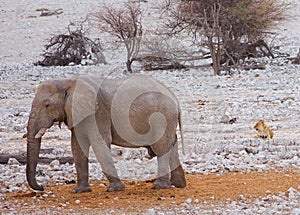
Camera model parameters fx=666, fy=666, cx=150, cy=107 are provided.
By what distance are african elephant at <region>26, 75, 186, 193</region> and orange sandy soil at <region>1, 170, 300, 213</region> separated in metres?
0.16

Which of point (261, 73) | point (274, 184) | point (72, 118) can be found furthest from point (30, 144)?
point (261, 73)

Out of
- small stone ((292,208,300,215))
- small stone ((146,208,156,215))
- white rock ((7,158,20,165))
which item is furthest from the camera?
white rock ((7,158,20,165))

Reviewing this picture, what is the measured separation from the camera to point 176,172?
6.22m

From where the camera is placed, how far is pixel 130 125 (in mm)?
6125

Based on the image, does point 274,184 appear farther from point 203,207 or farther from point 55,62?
point 55,62

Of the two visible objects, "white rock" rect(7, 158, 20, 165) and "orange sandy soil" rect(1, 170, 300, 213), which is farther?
"white rock" rect(7, 158, 20, 165)

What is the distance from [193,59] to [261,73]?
304cm

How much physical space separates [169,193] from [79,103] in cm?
113

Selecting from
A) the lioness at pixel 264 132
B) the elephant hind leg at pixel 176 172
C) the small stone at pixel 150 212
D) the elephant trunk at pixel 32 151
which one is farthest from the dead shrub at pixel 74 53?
the small stone at pixel 150 212

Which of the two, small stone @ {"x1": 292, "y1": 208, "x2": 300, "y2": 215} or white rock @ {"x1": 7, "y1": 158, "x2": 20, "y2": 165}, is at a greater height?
small stone @ {"x1": 292, "y1": 208, "x2": 300, "y2": 215}

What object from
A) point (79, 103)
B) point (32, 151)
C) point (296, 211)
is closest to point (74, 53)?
point (79, 103)

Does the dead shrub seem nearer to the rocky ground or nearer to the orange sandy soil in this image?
the rocky ground

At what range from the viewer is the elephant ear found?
5824 millimetres

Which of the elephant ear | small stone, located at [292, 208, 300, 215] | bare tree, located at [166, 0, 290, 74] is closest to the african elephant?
the elephant ear
